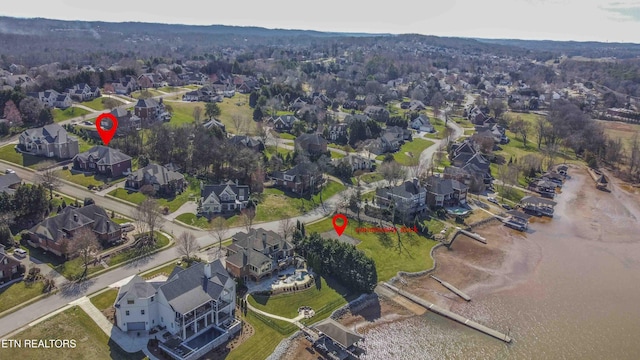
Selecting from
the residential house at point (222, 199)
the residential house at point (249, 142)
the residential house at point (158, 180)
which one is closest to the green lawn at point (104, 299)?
the residential house at point (222, 199)

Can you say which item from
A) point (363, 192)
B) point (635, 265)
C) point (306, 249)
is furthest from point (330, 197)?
point (635, 265)

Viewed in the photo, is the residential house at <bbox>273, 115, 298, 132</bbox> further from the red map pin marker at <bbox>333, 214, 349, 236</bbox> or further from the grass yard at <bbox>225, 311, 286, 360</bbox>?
the grass yard at <bbox>225, 311, 286, 360</bbox>

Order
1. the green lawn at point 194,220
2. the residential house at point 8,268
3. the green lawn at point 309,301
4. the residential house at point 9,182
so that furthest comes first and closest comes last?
the residential house at point 9,182 → the green lawn at point 194,220 → the residential house at point 8,268 → the green lawn at point 309,301

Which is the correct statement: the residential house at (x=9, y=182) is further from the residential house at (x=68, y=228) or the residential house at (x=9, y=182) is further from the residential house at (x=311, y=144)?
the residential house at (x=311, y=144)

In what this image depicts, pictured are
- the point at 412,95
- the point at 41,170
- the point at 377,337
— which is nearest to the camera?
the point at 377,337

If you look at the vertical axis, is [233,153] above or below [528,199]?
above

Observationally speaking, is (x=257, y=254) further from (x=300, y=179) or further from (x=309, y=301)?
(x=300, y=179)

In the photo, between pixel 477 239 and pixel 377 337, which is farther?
pixel 477 239

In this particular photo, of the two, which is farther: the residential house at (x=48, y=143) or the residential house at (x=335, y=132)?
the residential house at (x=335, y=132)

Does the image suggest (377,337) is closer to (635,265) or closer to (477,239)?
(477,239)
